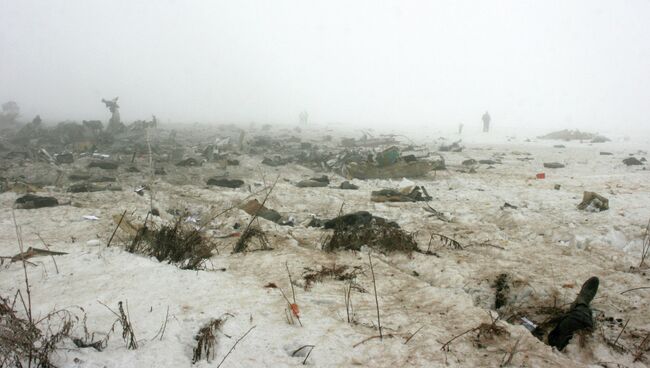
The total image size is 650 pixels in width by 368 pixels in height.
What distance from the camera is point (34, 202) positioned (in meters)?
5.29

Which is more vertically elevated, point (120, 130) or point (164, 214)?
point (120, 130)

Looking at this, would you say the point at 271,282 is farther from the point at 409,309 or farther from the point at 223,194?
the point at 223,194

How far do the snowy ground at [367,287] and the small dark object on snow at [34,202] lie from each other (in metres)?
0.19

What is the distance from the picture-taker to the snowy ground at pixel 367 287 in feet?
6.13

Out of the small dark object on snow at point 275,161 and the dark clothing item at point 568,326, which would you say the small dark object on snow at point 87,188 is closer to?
the small dark object on snow at point 275,161

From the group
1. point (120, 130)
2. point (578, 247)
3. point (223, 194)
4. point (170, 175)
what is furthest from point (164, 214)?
point (120, 130)

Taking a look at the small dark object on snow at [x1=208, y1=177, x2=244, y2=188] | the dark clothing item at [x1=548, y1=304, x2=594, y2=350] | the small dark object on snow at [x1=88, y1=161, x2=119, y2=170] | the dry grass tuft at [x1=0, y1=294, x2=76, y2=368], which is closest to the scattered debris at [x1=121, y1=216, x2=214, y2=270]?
the dry grass tuft at [x1=0, y1=294, x2=76, y2=368]

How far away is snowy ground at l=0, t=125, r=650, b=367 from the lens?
6.13 feet

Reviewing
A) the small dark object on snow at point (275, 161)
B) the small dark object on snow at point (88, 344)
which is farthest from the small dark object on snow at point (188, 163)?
the small dark object on snow at point (88, 344)

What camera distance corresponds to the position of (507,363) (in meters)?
1.79

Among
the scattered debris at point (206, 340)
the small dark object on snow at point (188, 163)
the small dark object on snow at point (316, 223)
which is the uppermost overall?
the small dark object on snow at point (188, 163)

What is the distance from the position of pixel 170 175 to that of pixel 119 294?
6.23 metres

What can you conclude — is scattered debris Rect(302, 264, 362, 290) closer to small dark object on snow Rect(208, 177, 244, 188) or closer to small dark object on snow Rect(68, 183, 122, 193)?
small dark object on snow Rect(208, 177, 244, 188)

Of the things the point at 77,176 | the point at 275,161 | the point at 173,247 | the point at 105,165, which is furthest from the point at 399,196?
the point at 105,165
